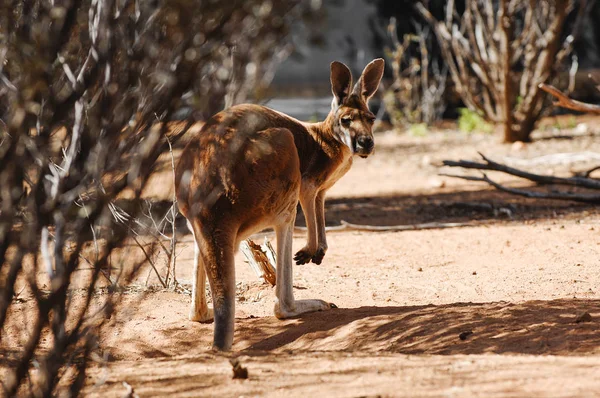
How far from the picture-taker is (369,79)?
473 cm

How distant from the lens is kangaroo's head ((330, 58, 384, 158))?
4.37 m

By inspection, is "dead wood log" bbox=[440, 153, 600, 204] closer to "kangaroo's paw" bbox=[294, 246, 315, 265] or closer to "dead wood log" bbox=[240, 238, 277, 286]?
"dead wood log" bbox=[240, 238, 277, 286]

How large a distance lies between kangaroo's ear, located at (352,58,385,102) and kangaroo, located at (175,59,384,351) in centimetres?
12

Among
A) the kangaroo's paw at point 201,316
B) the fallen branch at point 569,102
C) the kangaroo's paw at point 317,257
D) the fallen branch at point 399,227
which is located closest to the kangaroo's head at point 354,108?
the kangaroo's paw at point 317,257

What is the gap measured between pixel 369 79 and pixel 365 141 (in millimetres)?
565

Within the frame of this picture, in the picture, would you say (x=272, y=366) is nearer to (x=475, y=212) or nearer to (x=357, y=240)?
(x=357, y=240)

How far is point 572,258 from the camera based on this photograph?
5234mm

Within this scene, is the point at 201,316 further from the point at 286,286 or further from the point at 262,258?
the point at 262,258

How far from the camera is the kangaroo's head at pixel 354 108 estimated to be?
4371mm

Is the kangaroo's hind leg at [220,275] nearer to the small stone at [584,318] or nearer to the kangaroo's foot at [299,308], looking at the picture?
the kangaroo's foot at [299,308]

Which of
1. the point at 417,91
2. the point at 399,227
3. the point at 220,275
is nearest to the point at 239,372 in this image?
the point at 220,275

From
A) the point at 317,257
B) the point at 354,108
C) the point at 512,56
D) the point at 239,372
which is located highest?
the point at 512,56

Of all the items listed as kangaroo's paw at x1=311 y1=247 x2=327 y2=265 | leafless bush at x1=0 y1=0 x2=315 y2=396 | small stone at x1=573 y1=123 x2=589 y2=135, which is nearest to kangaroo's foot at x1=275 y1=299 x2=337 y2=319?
kangaroo's paw at x1=311 y1=247 x2=327 y2=265

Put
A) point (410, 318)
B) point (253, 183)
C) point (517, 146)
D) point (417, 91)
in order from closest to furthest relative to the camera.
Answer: point (253, 183)
point (410, 318)
point (517, 146)
point (417, 91)
